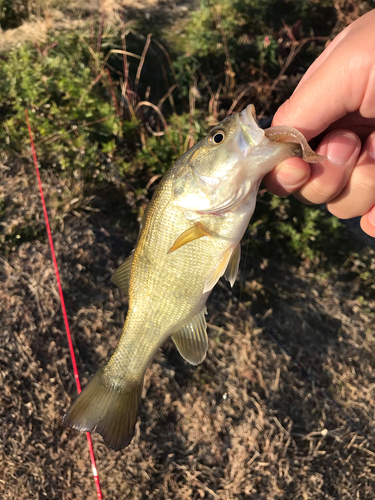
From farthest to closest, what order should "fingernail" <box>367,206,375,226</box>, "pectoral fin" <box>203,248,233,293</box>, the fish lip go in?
"fingernail" <box>367,206,375,226</box> → "pectoral fin" <box>203,248,233,293</box> → the fish lip

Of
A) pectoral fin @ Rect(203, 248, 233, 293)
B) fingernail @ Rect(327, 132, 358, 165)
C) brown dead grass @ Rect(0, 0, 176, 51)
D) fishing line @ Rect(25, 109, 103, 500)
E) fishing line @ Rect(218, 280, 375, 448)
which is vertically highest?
brown dead grass @ Rect(0, 0, 176, 51)

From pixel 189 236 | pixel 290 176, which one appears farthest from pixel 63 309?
pixel 290 176

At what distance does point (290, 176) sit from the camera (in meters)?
1.93

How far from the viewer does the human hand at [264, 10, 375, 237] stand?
5.60 ft

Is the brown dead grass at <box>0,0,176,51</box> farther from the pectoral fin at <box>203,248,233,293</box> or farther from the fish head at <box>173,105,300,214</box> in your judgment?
the pectoral fin at <box>203,248,233,293</box>

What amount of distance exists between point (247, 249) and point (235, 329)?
0.87m

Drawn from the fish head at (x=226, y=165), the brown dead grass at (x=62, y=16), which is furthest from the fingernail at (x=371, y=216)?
the brown dead grass at (x=62, y=16)

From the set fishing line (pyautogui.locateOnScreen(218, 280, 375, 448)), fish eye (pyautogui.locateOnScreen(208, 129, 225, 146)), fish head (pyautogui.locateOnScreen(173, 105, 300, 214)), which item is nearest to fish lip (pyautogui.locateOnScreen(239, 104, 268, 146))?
fish head (pyautogui.locateOnScreen(173, 105, 300, 214))

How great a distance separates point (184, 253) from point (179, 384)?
1.57 m

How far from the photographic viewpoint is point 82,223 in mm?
3275

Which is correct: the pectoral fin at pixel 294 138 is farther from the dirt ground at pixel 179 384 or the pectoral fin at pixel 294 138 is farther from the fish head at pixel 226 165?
the dirt ground at pixel 179 384

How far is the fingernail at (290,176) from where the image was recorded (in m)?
1.90

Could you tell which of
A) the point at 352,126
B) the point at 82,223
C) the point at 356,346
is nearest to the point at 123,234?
the point at 82,223

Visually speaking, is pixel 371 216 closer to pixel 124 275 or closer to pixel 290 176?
pixel 290 176
